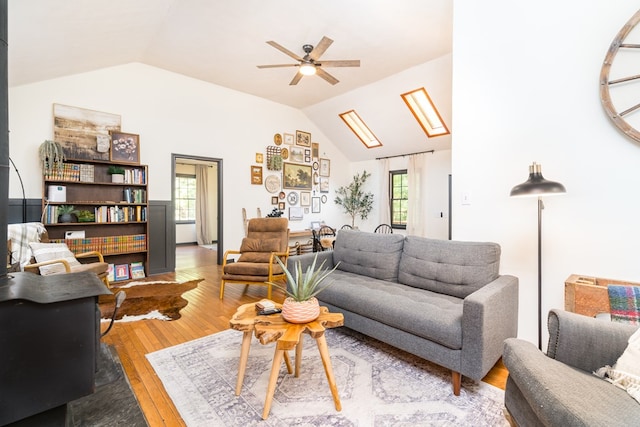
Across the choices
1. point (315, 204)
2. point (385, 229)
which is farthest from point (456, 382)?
point (315, 204)

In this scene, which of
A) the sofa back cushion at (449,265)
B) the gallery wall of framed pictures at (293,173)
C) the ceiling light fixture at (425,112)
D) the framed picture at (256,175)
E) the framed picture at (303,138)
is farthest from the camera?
the framed picture at (303,138)

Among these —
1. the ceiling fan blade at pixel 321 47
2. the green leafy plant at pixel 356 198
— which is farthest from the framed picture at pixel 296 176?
the ceiling fan blade at pixel 321 47

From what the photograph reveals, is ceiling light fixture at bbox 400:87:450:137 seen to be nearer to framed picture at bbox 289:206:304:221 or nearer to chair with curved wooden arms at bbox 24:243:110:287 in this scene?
framed picture at bbox 289:206:304:221

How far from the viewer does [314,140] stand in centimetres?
724

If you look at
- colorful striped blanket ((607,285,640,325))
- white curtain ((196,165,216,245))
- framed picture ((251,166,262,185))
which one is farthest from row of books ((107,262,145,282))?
colorful striped blanket ((607,285,640,325))

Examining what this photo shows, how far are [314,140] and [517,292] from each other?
5850mm

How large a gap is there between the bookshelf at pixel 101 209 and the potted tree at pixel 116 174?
5 centimetres

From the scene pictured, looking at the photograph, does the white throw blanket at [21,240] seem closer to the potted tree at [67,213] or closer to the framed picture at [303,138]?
the potted tree at [67,213]

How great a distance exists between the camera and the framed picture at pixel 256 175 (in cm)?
601

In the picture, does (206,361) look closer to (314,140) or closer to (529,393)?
(529,393)

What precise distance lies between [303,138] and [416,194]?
2.96 m

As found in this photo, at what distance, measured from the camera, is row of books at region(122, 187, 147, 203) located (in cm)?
441

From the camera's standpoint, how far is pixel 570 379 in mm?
1084

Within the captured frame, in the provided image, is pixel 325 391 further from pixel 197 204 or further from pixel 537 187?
pixel 197 204
